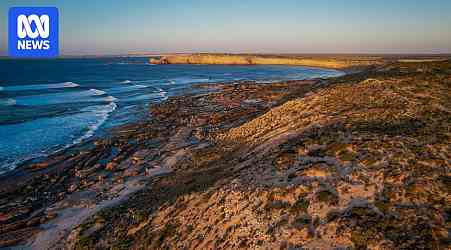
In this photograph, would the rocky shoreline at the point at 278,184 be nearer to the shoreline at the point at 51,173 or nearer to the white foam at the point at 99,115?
the shoreline at the point at 51,173

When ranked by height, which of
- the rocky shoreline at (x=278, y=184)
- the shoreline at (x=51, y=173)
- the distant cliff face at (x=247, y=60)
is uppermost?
the distant cliff face at (x=247, y=60)

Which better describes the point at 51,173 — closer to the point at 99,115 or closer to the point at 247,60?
the point at 99,115

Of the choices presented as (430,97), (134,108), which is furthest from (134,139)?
(430,97)

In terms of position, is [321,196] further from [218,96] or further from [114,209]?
[218,96]

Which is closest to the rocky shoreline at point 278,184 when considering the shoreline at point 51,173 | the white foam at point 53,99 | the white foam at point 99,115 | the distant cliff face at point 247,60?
the shoreline at point 51,173

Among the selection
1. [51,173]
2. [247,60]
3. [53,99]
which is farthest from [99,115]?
[247,60]

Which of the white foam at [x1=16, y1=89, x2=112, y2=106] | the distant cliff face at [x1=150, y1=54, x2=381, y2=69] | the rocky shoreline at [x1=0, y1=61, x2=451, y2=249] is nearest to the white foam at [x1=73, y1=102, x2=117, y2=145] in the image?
the rocky shoreline at [x1=0, y1=61, x2=451, y2=249]

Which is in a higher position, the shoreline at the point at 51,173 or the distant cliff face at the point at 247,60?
the distant cliff face at the point at 247,60

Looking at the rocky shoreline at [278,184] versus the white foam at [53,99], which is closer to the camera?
the rocky shoreline at [278,184]

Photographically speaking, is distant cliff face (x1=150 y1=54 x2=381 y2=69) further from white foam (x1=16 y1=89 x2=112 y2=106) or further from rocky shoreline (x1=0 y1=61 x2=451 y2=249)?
rocky shoreline (x1=0 y1=61 x2=451 y2=249)
